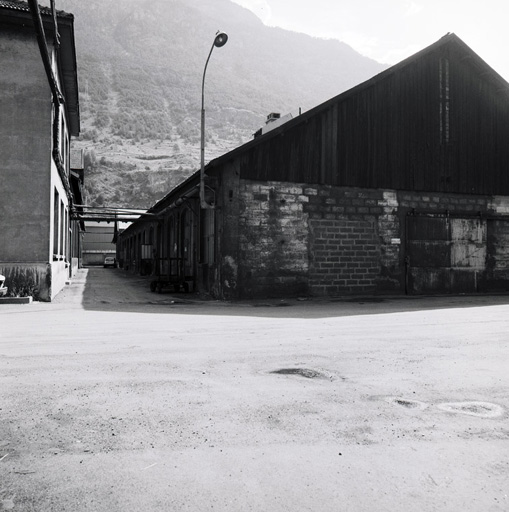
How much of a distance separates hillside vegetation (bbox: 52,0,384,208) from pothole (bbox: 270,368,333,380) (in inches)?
3059

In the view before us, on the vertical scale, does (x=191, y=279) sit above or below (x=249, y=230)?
below

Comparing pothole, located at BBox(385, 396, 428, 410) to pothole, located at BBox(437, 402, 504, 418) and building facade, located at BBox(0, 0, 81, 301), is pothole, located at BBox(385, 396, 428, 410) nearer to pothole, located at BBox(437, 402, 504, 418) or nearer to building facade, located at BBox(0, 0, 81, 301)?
pothole, located at BBox(437, 402, 504, 418)

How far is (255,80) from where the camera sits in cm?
14575

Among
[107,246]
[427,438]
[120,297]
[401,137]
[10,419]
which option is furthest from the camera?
[107,246]

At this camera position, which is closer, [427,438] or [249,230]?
[427,438]

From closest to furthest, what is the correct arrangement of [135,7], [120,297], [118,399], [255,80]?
[118,399] < [120,297] < [255,80] < [135,7]

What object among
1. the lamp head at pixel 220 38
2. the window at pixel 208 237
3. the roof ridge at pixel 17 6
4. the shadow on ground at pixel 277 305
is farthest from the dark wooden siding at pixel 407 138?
the roof ridge at pixel 17 6

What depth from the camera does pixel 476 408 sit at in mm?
4297

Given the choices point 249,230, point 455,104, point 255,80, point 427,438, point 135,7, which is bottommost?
point 427,438

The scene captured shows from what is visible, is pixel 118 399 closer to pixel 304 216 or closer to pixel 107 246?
pixel 304 216

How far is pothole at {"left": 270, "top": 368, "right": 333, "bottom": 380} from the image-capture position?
538 cm

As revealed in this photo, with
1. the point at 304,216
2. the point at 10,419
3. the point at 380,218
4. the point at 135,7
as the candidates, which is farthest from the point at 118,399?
the point at 135,7

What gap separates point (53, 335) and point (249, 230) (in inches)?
301

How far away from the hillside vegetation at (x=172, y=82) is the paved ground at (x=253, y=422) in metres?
76.6
